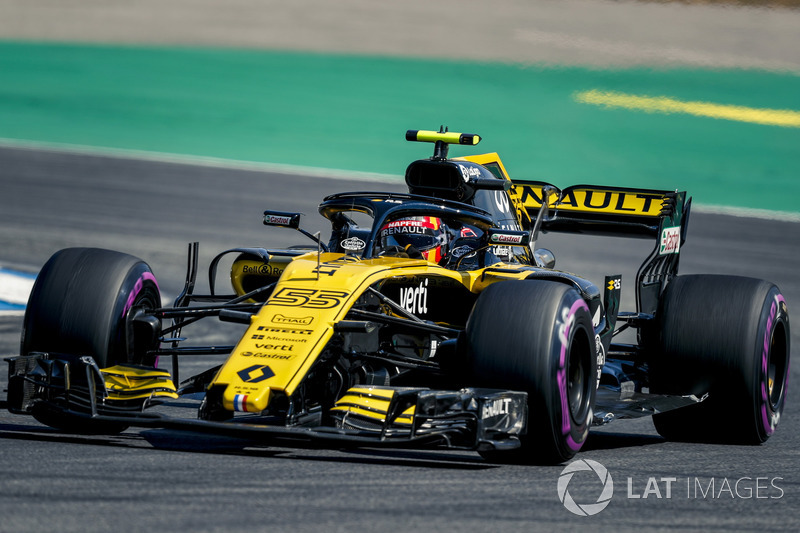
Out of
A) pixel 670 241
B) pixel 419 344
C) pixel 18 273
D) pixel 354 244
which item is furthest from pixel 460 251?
pixel 18 273

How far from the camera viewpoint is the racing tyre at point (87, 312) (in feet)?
24.5

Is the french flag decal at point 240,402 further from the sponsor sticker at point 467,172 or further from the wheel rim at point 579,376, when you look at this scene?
the sponsor sticker at point 467,172

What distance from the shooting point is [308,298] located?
23.7ft

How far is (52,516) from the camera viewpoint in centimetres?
515

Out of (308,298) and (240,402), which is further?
(308,298)

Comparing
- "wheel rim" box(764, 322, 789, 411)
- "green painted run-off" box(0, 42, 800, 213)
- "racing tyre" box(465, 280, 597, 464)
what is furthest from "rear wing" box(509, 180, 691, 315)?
"green painted run-off" box(0, 42, 800, 213)

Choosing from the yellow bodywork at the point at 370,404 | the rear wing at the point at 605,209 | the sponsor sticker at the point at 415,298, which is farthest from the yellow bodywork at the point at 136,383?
the rear wing at the point at 605,209

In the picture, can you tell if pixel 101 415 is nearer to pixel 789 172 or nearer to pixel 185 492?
pixel 185 492

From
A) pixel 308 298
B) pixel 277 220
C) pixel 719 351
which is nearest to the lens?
pixel 308 298

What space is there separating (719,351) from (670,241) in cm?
181

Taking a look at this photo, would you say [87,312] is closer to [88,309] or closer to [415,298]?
[88,309]

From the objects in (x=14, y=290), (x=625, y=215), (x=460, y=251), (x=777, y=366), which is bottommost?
(x=14, y=290)

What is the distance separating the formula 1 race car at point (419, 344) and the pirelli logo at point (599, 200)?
42cm

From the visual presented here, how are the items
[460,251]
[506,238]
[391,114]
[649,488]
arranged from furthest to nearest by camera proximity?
[391,114] → [460,251] → [506,238] → [649,488]
